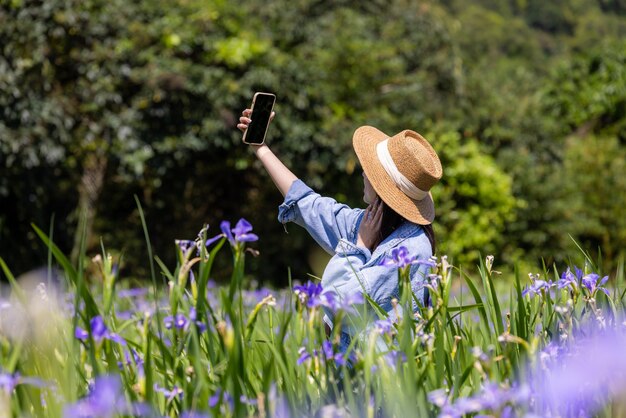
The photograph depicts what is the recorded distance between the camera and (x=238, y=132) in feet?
23.2

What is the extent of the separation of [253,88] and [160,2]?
4.09 feet

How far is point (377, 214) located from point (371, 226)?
1.5 inches

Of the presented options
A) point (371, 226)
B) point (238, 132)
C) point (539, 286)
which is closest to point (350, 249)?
point (371, 226)

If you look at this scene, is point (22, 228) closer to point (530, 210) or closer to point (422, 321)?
point (422, 321)

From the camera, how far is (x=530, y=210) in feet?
34.0

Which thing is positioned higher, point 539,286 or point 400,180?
point 400,180

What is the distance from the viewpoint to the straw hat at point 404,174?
6.57 ft

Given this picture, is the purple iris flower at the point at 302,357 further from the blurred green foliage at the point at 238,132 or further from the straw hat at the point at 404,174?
the blurred green foliage at the point at 238,132

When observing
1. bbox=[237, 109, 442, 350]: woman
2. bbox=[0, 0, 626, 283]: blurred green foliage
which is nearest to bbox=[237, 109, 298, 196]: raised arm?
bbox=[237, 109, 442, 350]: woman

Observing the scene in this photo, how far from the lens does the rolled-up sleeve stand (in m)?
2.15

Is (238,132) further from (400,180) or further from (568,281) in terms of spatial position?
(568,281)

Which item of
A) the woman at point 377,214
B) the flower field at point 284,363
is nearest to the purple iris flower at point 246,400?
the flower field at point 284,363

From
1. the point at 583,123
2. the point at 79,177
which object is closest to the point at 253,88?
the point at 79,177

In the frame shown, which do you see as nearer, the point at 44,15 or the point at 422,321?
the point at 422,321
